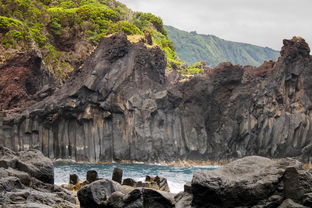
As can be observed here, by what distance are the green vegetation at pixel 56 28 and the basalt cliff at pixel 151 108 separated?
6.41 meters

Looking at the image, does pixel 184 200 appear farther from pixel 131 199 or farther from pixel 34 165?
pixel 34 165

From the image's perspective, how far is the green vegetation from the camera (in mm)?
85062

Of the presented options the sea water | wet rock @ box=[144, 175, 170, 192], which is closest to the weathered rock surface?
wet rock @ box=[144, 175, 170, 192]

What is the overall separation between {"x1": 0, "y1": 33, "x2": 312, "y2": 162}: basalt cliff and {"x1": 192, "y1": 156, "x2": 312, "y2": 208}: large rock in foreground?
6202 centimetres

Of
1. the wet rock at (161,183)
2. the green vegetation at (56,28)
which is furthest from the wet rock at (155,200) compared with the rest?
the green vegetation at (56,28)

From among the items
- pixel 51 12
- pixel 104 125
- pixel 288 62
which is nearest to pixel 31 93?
pixel 104 125

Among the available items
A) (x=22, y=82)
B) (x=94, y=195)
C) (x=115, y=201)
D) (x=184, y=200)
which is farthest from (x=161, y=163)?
(x=115, y=201)

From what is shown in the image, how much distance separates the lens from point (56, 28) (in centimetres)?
10294

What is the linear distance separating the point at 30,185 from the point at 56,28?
275 feet

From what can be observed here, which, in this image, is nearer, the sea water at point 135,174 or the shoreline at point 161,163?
the sea water at point 135,174

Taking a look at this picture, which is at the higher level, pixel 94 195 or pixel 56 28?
pixel 56 28

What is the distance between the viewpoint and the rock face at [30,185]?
19072 mm

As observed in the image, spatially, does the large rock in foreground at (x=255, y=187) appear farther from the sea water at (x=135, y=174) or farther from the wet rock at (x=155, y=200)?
the sea water at (x=135, y=174)

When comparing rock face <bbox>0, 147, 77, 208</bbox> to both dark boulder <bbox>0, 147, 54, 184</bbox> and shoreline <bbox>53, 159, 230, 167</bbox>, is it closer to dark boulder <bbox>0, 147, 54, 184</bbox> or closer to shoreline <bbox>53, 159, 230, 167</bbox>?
dark boulder <bbox>0, 147, 54, 184</bbox>
